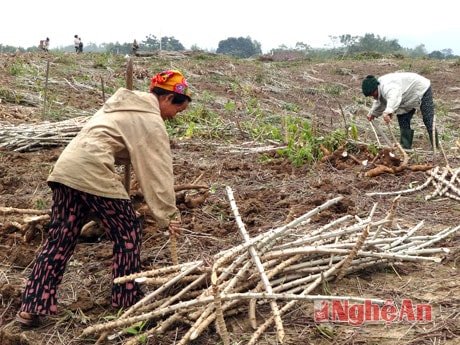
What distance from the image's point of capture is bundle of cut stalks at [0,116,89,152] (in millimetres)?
5648

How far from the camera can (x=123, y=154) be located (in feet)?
8.04

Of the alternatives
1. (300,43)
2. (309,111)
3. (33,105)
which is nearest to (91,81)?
(33,105)

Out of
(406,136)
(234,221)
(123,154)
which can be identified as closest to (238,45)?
(406,136)

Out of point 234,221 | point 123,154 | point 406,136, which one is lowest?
point 234,221

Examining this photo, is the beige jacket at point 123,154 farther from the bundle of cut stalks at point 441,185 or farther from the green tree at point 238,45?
the green tree at point 238,45

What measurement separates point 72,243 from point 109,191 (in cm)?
37

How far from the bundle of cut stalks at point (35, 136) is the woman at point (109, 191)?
12.1 ft

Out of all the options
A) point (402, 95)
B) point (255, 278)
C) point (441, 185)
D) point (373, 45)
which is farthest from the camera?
point (373, 45)

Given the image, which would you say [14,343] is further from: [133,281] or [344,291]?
[344,291]

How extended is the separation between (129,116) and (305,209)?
1.79m

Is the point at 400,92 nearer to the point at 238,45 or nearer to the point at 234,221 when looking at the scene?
the point at 234,221

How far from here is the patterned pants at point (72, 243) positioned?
2.30 metres

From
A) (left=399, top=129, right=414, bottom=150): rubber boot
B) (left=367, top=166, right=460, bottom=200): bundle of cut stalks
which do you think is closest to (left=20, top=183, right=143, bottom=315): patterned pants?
(left=367, top=166, right=460, bottom=200): bundle of cut stalks

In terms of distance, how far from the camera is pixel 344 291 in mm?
2541
